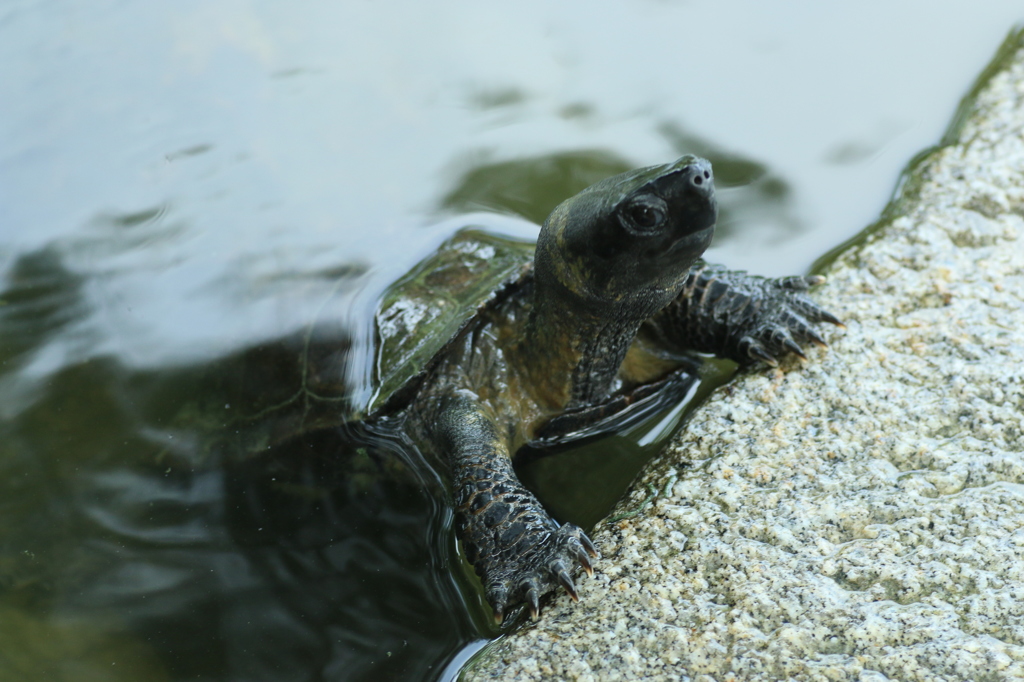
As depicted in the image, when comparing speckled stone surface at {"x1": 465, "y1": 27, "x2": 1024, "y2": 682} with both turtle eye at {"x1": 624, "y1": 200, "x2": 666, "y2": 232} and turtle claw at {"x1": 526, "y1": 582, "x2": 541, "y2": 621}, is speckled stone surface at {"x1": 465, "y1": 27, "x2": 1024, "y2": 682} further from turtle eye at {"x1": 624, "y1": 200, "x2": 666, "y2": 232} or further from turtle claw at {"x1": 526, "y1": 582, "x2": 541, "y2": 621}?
turtle eye at {"x1": 624, "y1": 200, "x2": 666, "y2": 232}

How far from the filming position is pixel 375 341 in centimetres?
309

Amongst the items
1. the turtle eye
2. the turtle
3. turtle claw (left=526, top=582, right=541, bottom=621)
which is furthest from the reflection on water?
the turtle eye

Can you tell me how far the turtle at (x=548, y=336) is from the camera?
2328mm

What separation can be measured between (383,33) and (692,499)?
12.4 ft

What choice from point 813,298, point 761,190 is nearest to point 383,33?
point 761,190

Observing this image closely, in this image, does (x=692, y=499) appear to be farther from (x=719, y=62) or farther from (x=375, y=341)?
(x=719, y=62)

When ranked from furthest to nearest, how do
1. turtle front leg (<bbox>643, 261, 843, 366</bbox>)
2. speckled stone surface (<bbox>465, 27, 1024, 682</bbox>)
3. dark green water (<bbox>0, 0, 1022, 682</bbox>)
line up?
turtle front leg (<bbox>643, 261, 843, 366</bbox>), dark green water (<bbox>0, 0, 1022, 682</bbox>), speckled stone surface (<bbox>465, 27, 1024, 682</bbox>)

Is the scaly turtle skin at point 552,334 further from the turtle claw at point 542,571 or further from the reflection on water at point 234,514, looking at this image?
the reflection on water at point 234,514

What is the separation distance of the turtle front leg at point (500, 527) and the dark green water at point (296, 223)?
24cm

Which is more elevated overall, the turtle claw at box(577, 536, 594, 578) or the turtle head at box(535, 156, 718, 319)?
the turtle head at box(535, 156, 718, 319)

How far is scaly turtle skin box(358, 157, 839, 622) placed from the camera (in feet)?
7.55

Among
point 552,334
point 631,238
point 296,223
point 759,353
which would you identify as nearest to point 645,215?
point 631,238

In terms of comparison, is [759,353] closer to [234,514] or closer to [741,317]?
[741,317]

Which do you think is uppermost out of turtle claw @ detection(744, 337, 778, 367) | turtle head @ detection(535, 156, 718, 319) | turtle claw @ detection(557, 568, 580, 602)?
turtle head @ detection(535, 156, 718, 319)
